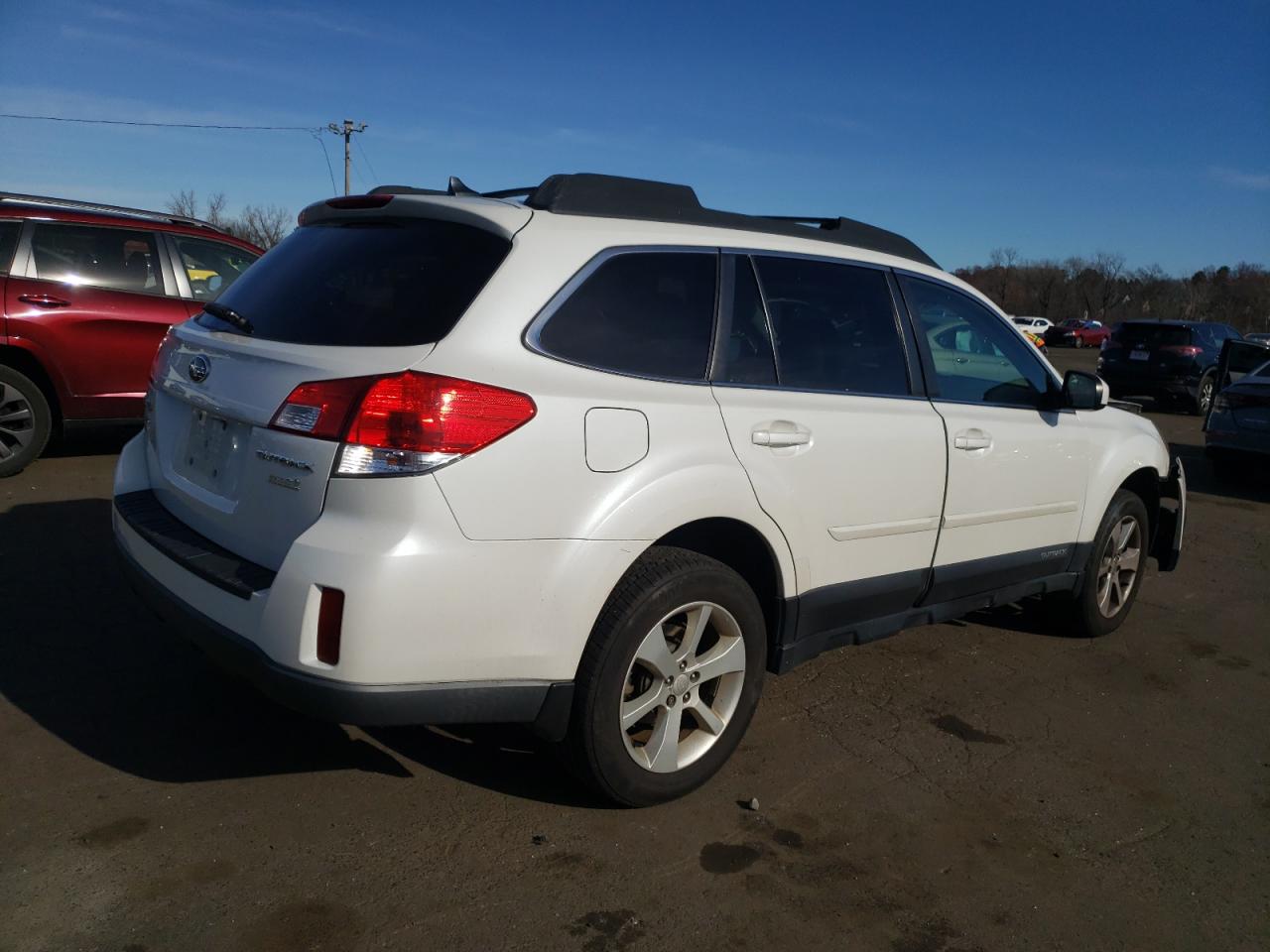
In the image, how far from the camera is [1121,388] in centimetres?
1908

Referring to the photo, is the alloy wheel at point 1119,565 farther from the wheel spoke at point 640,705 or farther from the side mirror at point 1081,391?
the wheel spoke at point 640,705

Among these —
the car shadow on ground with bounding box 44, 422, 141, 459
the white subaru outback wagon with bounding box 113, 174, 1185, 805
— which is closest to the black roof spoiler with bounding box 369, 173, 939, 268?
the white subaru outback wagon with bounding box 113, 174, 1185, 805

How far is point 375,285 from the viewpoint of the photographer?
3.01 meters

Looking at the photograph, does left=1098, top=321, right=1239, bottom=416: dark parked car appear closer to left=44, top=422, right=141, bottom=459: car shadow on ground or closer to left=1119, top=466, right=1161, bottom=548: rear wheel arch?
left=1119, top=466, right=1161, bottom=548: rear wheel arch

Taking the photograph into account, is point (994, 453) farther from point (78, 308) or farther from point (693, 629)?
point (78, 308)

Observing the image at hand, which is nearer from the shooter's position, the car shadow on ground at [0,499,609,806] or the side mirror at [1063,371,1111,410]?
the car shadow on ground at [0,499,609,806]

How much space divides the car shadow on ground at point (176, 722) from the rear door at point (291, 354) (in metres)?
0.79

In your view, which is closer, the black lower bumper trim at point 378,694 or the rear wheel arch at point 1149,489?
the black lower bumper trim at point 378,694

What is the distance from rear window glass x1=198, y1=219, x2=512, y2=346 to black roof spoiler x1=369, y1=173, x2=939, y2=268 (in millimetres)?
288

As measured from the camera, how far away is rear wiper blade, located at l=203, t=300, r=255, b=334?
10.6 ft

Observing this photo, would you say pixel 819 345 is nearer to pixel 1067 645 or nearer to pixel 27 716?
pixel 1067 645

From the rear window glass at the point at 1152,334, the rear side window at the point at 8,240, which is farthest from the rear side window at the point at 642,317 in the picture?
the rear window glass at the point at 1152,334

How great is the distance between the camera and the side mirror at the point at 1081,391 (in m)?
4.66

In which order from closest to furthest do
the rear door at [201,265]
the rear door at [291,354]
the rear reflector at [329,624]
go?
the rear reflector at [329,624], the rear door at [291,354], the rear door at [201,265]
